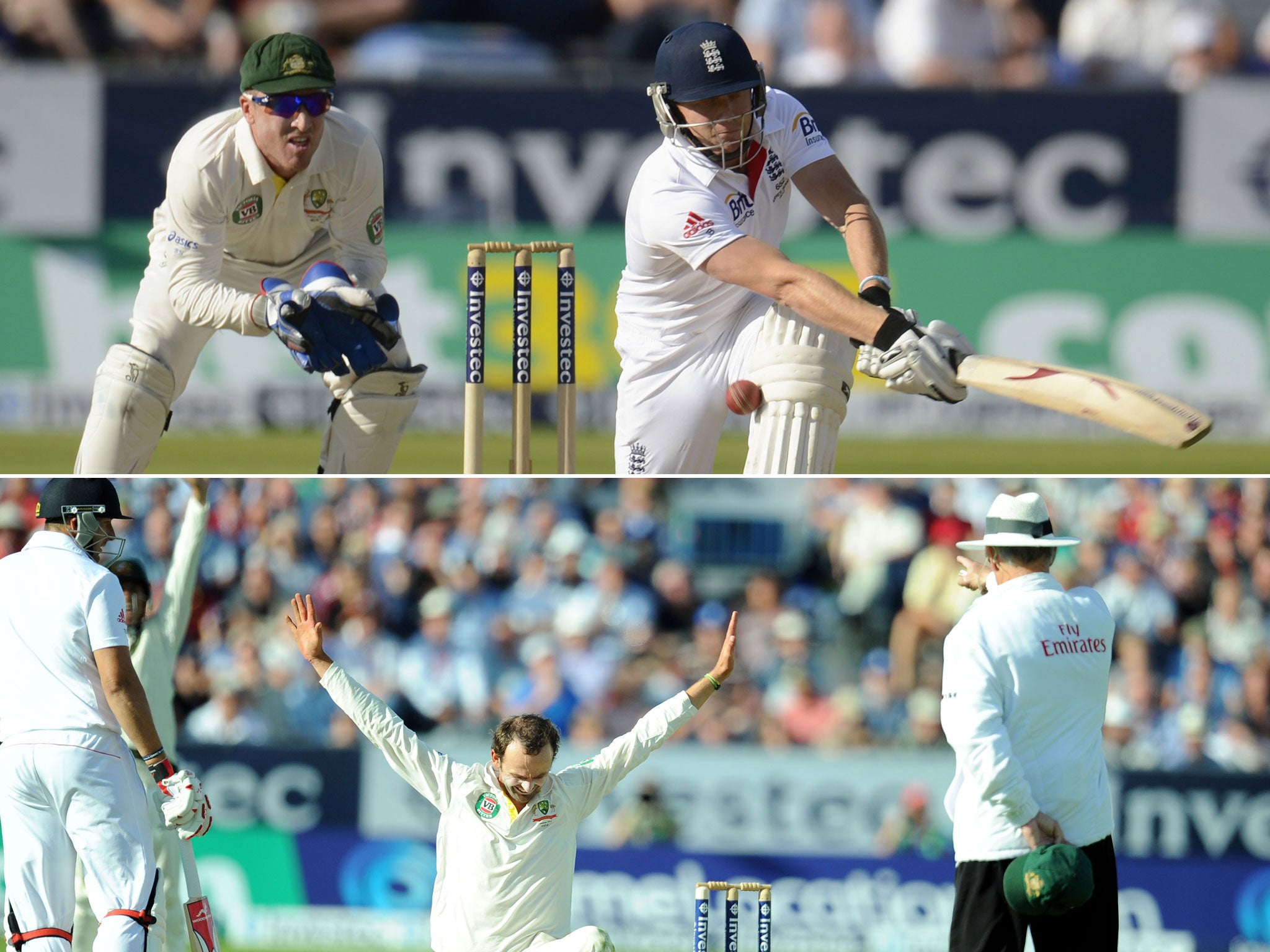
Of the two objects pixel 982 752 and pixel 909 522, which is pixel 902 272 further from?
pixel 982 752

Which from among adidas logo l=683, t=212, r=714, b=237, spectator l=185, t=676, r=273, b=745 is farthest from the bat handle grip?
adidas logo l=683, t=212, r=714, b=237

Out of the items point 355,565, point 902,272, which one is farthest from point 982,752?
→ point 902,272

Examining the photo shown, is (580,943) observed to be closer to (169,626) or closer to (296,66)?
(169,626)

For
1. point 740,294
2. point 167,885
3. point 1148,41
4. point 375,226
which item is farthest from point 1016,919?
point 1148,41

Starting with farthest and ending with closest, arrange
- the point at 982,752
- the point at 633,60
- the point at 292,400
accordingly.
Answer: the point at 633,60 → the point at 292,400 → the point at 982,752

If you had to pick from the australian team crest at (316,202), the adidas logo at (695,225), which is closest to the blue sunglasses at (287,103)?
the australian team crest at (316,202)

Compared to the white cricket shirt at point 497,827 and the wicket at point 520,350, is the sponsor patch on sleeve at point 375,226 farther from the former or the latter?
the white cricket shirt at point 497,827

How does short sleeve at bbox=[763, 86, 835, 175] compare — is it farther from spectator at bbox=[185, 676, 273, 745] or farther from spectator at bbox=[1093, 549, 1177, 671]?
spectator at bbox=[185, 676, 273, 745]
